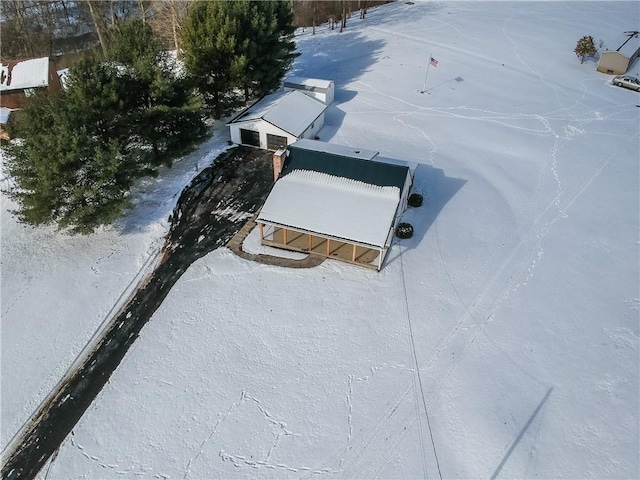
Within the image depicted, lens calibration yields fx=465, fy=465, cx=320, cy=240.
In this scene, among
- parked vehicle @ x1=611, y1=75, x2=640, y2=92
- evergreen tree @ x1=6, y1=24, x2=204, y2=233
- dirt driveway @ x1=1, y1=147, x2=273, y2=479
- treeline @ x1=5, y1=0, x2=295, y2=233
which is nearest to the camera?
dirt driveway @ x1=1, y1=147, x2=273, y2=479

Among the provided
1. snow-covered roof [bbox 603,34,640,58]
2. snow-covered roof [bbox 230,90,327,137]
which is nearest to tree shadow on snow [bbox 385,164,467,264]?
snow-covered roof [bbox 230,90,327,137]

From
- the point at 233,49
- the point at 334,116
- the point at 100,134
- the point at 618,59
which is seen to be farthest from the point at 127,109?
the point at 618,59

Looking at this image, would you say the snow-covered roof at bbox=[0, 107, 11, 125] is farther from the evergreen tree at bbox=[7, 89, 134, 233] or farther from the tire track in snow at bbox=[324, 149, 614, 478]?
the tire track in snow at bbox=[324, 149, 614, 478]

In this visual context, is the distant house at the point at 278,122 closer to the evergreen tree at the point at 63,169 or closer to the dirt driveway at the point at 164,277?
the dirt driveway at the point at 164,277

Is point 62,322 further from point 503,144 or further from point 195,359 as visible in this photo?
point 503,144

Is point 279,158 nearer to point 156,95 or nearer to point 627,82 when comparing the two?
point 156,95

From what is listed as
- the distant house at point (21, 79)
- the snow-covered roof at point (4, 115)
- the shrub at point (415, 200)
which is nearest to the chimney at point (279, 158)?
the shrub at point (415, 200)

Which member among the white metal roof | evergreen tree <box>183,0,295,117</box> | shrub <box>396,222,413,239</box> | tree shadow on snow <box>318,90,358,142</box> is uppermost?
evergreen tree <box>183,0,295,117</box>

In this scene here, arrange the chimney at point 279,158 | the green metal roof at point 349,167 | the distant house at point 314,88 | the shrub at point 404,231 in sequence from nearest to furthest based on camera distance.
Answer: the green metal roof at point 349,167 → the chimney at point 279,158 → the shrub at point 404,231 → the distant house at point 314,88
